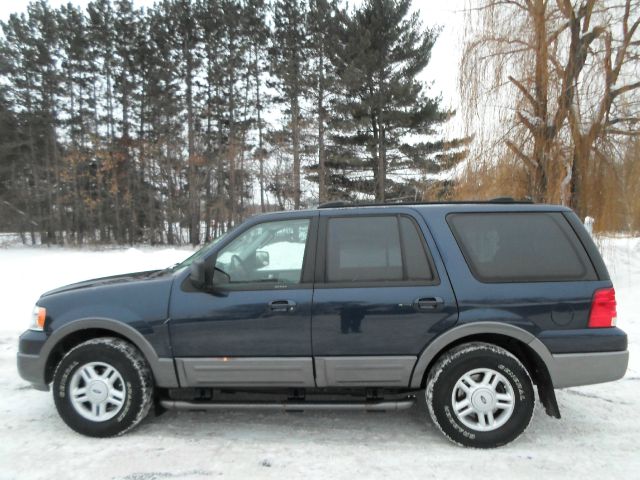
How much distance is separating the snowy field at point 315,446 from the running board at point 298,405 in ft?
0.83

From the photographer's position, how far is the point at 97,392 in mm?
3520

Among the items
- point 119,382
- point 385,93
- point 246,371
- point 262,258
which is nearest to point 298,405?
point 246,371

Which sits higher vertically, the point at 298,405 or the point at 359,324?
the point at 359,324

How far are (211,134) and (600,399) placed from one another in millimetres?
32900

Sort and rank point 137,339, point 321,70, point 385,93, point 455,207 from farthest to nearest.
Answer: point 321,70 → point 385,93 → point 455,207 → point 137,339

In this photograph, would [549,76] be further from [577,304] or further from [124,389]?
[124,389]

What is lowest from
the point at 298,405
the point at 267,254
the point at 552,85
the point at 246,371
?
the point at 298,405

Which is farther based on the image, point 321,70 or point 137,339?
point 321,70

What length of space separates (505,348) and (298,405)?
65.8 inches

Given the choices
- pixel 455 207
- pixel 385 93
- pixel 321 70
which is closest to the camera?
pixel 455 207

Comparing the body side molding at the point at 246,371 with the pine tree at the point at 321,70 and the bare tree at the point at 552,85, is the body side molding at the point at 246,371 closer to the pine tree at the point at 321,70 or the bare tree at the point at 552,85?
the bare tree at the point at 552,85

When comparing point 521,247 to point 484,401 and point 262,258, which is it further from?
point 262,258

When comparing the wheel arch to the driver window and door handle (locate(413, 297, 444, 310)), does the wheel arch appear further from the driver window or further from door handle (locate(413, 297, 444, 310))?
the driver window

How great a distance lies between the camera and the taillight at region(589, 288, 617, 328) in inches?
129
